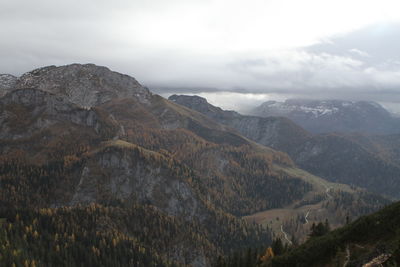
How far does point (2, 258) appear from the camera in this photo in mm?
164125

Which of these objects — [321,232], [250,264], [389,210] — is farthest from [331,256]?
[250,264]

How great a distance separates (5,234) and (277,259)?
166 m

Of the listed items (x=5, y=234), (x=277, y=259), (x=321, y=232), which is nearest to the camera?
(x=277, y=259)

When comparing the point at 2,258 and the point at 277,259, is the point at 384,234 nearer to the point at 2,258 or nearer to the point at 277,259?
the point at 277,259

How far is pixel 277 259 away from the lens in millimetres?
82875

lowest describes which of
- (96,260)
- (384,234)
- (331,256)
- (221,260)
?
(96,260)

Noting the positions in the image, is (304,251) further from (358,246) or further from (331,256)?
(358,246)

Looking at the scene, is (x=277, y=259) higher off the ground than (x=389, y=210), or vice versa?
(x=389, y=210)

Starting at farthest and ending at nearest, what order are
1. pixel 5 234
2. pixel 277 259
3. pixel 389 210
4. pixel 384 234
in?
1. pixel 5 234
2. pixel 277 259
3. pixel 389 210
4. pixel 384 234

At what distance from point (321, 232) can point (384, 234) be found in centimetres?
4193

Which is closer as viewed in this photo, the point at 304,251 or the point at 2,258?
the point at 304,251

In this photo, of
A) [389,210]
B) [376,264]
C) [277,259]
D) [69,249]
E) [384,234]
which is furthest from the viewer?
[69,249]

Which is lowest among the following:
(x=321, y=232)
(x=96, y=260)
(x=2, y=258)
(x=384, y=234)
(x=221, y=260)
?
(x=96, y=260)

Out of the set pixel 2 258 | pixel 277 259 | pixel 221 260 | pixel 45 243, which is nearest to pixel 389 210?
pixel 277 259
